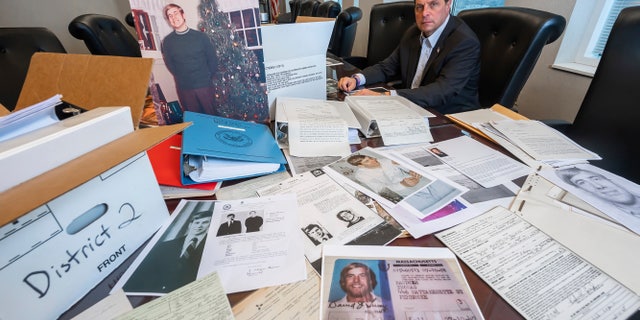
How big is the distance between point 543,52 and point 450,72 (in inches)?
44.0

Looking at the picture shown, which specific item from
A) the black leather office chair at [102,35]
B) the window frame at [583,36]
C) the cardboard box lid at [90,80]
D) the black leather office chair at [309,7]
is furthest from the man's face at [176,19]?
the black leather office chair at [309,7]

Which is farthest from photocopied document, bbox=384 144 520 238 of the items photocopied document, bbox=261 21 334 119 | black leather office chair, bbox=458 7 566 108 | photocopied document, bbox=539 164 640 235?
black leather office chair, bbox=458 7 566 108

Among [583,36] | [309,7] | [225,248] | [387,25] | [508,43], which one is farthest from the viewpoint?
[309,7]

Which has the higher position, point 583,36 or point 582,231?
point 583,36

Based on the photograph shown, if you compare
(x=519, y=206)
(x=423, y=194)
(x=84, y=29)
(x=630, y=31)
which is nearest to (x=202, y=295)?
(x=423, y=194)

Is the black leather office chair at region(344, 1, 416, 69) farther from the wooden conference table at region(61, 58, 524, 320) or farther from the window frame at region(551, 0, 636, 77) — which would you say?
the wooden conference table at region(61, 58, 524, 320)

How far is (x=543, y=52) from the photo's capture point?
6.19 ft

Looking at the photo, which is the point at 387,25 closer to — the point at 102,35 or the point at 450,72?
the point at 450,72

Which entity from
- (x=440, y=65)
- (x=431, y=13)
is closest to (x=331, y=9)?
(x=431, y=13)

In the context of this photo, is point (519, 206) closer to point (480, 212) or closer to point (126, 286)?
point (480, 212)

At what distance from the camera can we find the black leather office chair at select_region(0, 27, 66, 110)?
1.31m

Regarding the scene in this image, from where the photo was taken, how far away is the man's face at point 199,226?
18.9 inches
